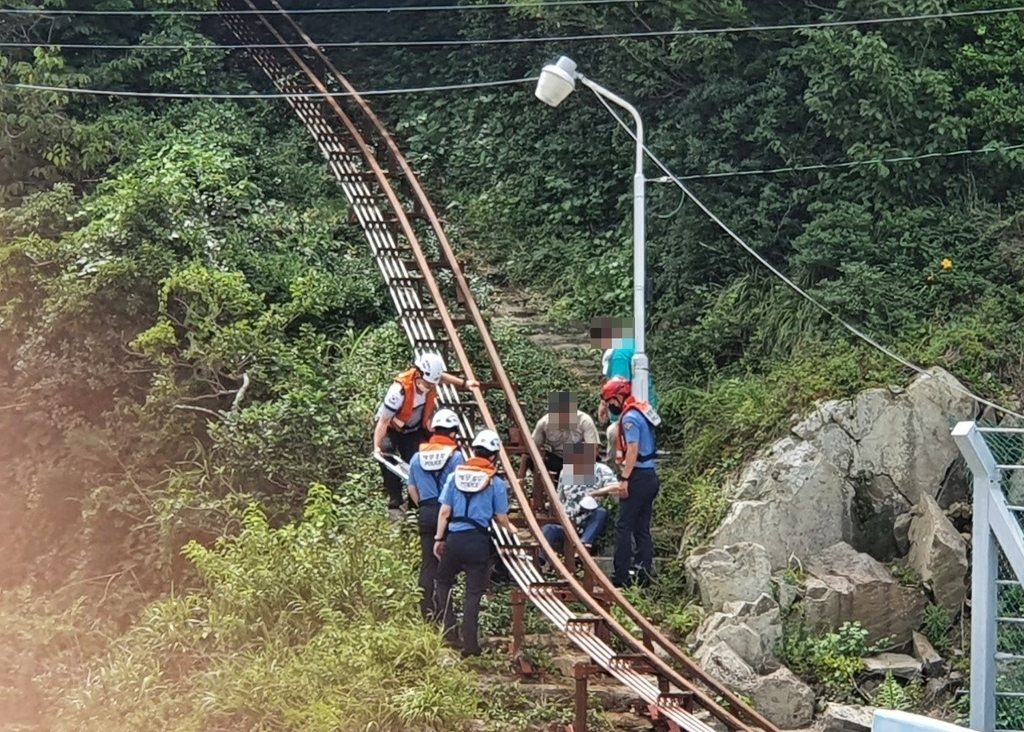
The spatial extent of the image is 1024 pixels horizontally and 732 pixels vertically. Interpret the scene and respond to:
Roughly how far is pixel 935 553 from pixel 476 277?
7400 mm

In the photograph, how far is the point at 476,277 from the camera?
58.2 feet

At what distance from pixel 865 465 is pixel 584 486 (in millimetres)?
2687

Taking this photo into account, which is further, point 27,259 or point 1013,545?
point 27,259

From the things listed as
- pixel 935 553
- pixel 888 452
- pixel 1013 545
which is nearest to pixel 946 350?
pixel 888 452

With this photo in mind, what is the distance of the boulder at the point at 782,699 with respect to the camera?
423 inches

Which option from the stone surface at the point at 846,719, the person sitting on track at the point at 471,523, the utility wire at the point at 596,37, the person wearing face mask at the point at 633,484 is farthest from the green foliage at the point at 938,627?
the utility wire at the point at 596,37

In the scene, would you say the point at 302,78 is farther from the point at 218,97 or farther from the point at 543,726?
the point at 543,726

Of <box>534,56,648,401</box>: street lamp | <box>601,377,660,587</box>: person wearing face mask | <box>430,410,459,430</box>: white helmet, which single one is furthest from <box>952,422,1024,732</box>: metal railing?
<box>534,56,648,401</box>: street lamp

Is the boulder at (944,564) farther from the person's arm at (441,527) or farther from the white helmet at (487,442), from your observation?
the person's arm at (441,527)

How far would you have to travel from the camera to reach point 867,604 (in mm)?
11875

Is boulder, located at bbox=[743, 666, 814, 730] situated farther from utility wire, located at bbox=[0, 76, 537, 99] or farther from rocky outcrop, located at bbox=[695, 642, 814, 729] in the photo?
utility wire, located at bbox=[0, 76, 537, 99]

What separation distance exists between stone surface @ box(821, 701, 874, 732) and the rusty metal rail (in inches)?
34.1

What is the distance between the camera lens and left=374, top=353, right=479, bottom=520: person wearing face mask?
1177 cm

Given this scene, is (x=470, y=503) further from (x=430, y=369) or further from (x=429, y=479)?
(x=430, y=369)
